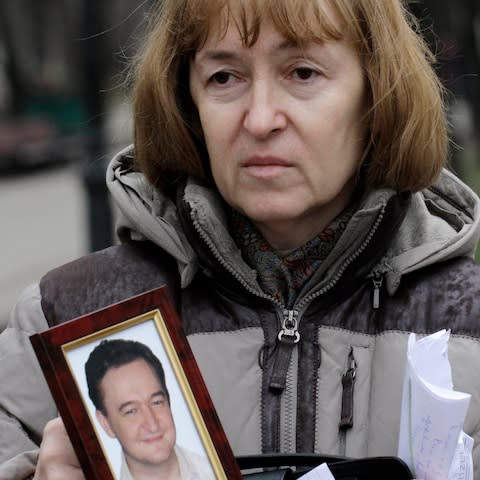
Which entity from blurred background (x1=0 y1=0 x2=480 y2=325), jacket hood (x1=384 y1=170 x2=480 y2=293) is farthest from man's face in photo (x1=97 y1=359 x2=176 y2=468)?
blurred background (x1=0 y1=0 x2=480 y2=325)

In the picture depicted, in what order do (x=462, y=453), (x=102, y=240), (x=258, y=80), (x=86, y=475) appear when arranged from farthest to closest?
(x=102, y=240), (x=258, y=80), (x=462, y=453), (x=86, y=475)

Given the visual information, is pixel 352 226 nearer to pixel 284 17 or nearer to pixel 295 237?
pixel 295 237

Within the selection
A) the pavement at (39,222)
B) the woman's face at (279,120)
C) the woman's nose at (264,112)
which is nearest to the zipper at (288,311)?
the woman's face at (279,120)

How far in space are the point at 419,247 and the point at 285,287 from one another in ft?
0.91

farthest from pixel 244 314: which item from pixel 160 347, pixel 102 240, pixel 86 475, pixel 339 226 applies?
pixel 102 240

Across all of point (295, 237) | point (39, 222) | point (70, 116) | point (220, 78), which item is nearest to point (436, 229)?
point (295, 237)

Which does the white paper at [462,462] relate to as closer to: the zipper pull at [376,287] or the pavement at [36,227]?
the zipper pull at [376,287]

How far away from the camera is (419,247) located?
7.64 ft

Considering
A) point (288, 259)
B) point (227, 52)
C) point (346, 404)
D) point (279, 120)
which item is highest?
point (227, 52)

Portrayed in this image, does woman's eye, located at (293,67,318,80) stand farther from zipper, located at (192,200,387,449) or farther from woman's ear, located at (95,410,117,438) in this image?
woman's ear, located at (95,410,117,438)

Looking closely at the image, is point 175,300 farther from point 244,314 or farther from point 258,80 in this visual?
point 258,80

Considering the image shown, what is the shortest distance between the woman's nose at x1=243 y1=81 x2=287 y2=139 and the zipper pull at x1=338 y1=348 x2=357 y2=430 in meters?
0.47

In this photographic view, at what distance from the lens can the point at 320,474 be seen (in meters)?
1.98

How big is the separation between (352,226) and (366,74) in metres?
0.30
